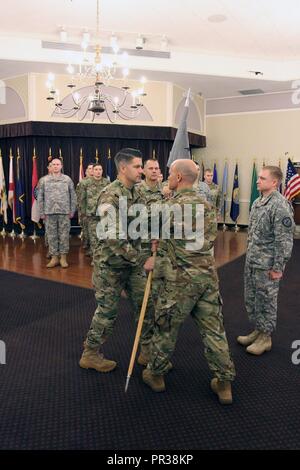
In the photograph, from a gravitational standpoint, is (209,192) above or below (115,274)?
above

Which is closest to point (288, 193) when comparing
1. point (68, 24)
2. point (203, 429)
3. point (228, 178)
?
point (228, 178)

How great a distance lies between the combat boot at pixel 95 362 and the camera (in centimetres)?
267

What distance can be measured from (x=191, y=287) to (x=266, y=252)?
96 centimetres

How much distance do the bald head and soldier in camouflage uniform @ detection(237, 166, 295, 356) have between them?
885mm

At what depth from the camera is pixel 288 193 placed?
27.6 feet

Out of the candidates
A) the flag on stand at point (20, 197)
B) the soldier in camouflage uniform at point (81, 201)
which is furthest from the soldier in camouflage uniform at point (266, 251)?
the flag on stand at point (20, 197)

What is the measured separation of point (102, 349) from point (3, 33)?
5865mm

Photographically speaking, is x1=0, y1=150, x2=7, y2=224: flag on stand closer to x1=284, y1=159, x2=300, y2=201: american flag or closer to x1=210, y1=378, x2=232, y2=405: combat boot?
x1=284, y1=159, x2=300, y2=201: american flag

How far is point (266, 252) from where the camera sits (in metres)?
2.88

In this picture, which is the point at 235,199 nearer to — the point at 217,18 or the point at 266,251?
the point at 217,18

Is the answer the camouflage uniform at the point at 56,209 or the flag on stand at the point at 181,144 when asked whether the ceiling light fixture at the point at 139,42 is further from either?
the flag on stand at the point at 181,144

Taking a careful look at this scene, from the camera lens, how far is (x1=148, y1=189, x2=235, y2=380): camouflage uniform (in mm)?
2184

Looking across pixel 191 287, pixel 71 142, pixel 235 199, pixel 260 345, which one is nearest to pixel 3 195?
pixel 71 142

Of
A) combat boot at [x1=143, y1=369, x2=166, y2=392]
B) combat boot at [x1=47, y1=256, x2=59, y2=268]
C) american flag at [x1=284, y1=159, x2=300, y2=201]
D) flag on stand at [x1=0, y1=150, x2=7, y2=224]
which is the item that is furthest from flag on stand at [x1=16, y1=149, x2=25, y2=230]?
combat boot at [x1=143, y1=369, x2=166, y2=392]
